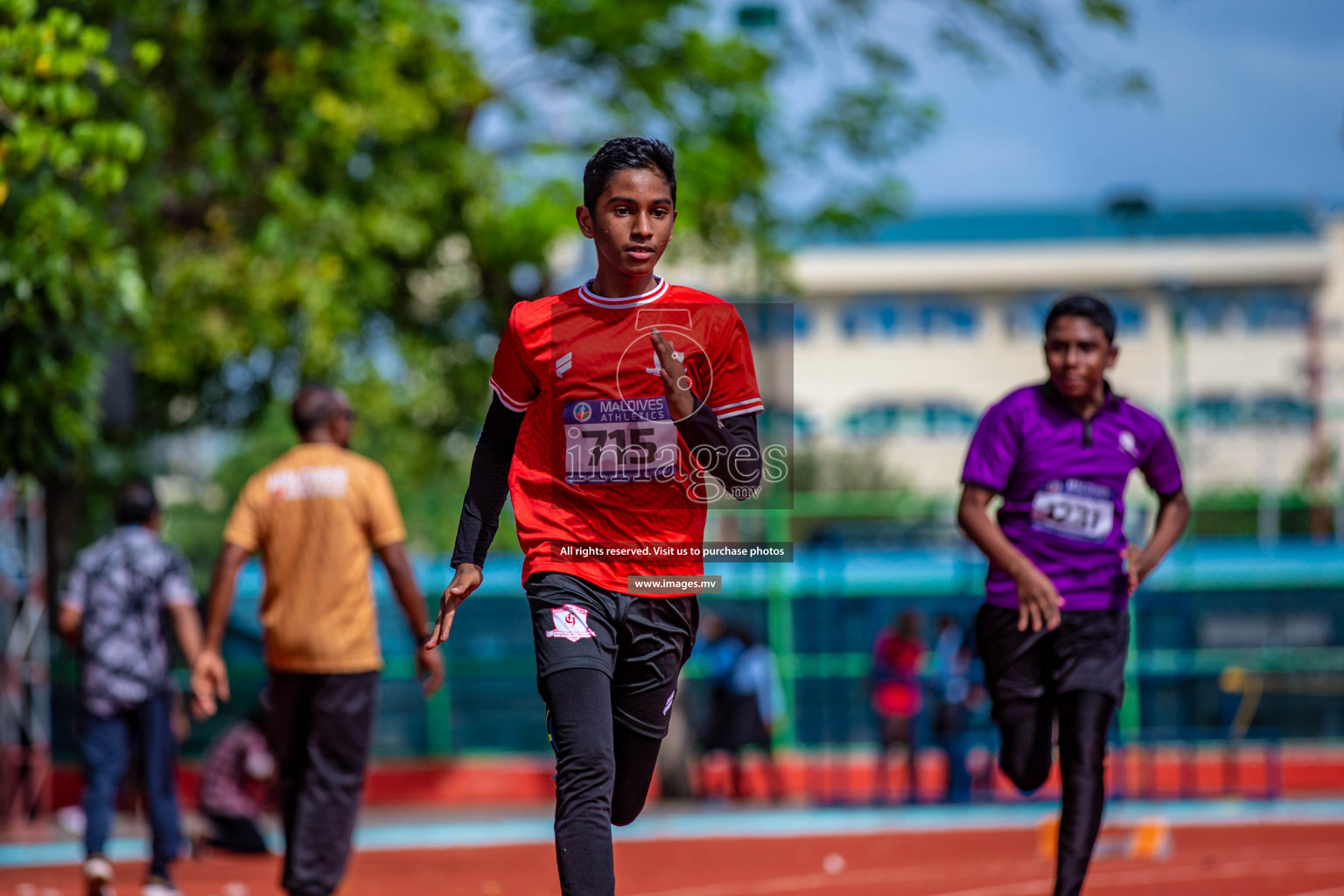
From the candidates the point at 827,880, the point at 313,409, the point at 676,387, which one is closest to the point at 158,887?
the point at 313,409

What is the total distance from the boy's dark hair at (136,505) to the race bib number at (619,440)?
A: 4.17 meters

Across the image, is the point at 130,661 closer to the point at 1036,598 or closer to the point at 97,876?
the point at 97,876

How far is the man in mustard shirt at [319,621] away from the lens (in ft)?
19.7

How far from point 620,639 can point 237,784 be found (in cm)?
721

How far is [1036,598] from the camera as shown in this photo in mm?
5152

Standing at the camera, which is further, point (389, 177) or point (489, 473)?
point (389, 177)

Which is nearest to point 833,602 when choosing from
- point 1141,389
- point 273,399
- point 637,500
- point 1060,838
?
point 273,399

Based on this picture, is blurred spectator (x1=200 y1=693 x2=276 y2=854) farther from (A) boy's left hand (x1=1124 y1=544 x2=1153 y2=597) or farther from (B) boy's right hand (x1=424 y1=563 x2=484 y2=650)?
(B) boy's right hand (x1=424 y1=563 x2=484 y2=650)

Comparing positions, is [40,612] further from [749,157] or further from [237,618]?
[749,157]

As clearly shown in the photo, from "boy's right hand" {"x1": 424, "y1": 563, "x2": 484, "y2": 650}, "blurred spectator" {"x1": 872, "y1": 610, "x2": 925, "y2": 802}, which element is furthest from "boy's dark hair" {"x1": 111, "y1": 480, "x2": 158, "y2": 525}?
"blurred spectator" {"x1": 872, "y1": 610, "x2": 925, "y2": 802}

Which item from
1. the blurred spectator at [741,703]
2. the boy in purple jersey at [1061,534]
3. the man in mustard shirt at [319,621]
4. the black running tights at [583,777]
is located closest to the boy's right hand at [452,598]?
the black running tights at [583,777]

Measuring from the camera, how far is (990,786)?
1542 cm

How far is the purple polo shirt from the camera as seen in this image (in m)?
5.43

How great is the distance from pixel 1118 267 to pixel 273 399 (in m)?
39.8
